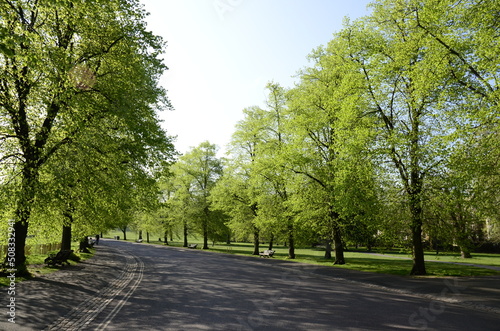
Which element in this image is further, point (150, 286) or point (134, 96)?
point (134, 96)

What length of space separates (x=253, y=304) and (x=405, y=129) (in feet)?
42.0

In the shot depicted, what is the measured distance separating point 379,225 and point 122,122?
13.7 meters

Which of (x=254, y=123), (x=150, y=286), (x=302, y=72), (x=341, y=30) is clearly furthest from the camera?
(x=254, y=123)

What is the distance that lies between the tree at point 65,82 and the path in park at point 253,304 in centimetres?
435

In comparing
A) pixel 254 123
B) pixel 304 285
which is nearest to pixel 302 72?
pixel 254 123

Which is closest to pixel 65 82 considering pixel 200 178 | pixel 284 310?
pixel 284 310

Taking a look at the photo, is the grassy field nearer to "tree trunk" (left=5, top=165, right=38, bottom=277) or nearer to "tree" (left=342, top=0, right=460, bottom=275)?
"tree" (left=342, top=0, right=460, bottom=275)

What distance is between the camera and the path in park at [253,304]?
7.43 metres

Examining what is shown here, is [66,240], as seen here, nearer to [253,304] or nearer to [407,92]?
[253,304]

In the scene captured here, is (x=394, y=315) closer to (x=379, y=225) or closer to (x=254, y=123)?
(x=379, y=225)

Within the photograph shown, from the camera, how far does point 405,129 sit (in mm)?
17031

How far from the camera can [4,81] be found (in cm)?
1309

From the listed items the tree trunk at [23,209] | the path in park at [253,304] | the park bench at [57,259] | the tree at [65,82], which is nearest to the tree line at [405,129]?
the path in park at [253,304]

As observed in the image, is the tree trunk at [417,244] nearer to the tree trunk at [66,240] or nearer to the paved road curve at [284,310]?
the paved road curve at [284,310]
